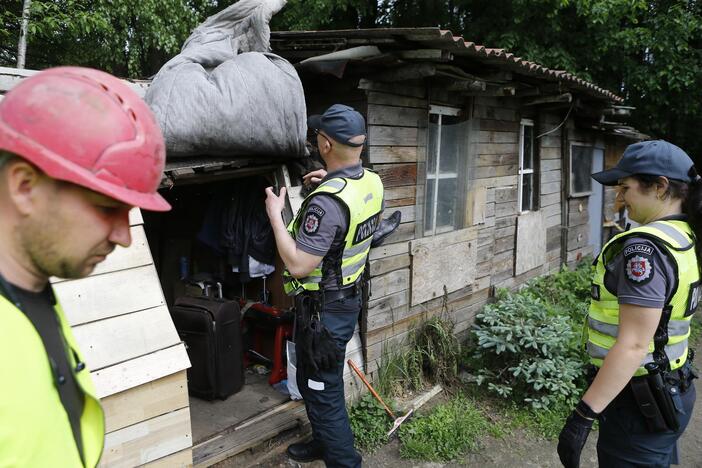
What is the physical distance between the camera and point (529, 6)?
9.01m

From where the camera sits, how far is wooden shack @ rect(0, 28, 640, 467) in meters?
2.66

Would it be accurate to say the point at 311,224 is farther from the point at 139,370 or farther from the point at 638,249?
the point at 638,249

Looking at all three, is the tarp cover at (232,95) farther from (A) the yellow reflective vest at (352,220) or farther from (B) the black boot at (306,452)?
(B) the black boot at (306,452)

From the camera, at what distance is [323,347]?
3021 mm

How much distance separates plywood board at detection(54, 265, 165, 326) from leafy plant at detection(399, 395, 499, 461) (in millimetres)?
2376

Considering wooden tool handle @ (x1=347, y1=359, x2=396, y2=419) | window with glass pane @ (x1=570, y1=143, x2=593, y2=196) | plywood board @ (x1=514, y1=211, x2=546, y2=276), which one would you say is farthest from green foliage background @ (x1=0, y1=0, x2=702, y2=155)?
wooden tool handle @ (x1=347, y1=359, x2=396, y2=419)

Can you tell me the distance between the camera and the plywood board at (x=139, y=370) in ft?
8.14

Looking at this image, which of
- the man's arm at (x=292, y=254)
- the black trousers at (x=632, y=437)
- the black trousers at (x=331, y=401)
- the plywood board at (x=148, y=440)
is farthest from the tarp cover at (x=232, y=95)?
the black trousers at (x=632, y=437)

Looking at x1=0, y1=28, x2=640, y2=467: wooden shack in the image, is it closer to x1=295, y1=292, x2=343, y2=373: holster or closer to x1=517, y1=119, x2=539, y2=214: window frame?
x1=517, y1=119, x2=539, y2=214: window frame

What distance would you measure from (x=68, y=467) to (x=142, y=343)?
1.86 meters

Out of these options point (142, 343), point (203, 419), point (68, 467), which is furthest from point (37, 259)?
point (203, 419)

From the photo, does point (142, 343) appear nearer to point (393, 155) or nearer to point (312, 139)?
point (312, 139)

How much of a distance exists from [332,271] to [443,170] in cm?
268

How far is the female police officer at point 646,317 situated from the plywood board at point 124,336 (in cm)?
212
